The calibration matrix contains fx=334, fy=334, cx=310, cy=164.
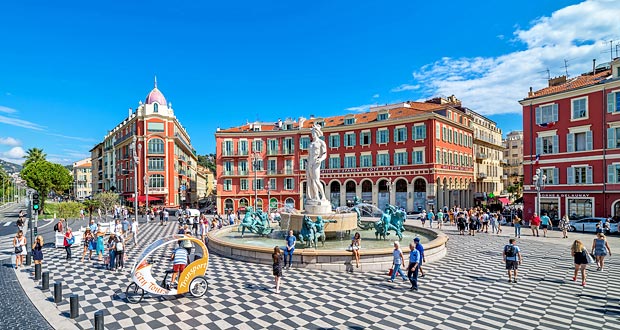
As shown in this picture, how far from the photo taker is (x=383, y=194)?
4275 centimetres

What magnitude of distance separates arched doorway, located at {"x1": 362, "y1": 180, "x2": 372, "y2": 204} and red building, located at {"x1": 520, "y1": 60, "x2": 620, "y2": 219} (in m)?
17.3

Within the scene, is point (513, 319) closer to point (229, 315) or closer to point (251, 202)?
point (229, 315)

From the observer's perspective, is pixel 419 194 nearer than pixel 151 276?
No

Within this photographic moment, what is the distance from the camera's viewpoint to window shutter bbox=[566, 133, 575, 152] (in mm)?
29611

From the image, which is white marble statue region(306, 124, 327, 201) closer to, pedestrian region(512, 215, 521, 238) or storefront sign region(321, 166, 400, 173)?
pedestrian region(512, 215, 521, 238)

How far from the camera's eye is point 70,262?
1499cm

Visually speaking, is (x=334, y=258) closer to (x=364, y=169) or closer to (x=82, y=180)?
(x=364, y=169)

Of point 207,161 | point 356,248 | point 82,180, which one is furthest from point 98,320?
point 207,161

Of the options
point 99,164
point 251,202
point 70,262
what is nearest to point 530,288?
point 70,262

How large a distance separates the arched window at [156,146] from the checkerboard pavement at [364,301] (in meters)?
36.6

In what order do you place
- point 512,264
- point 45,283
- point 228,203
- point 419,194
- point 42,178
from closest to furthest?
point 45,283
point 512,264
point 419,194
point 42,178
point 228,203

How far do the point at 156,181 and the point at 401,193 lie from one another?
111 feet

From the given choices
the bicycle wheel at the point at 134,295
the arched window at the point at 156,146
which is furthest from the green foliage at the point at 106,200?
the bicycle wheel at the point at 134,295

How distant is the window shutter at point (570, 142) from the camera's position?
97.1 feet
